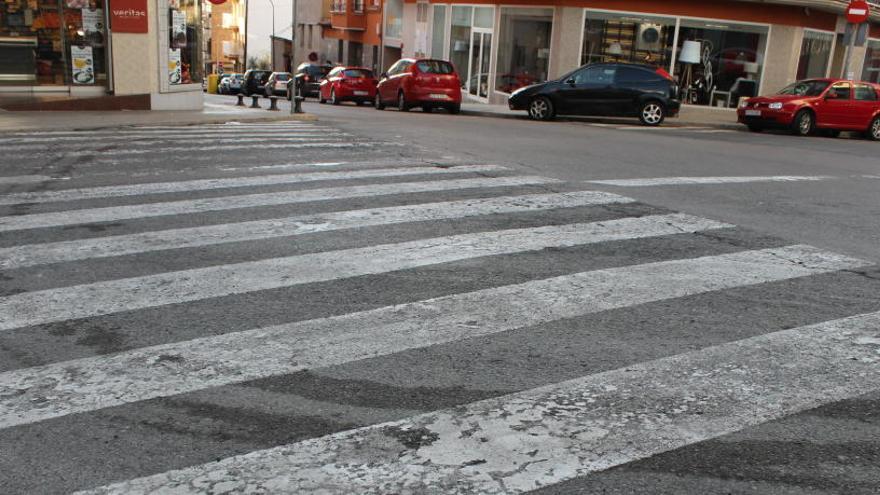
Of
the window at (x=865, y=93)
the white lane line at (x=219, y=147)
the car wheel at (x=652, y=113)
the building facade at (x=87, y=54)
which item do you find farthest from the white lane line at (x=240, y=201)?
the window at (x=865, y=93)

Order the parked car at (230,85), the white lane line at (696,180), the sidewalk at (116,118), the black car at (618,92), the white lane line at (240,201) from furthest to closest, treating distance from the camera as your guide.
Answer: the parked car at (230,85), the black car at (618,92), the sidewalk at (116,118), the white lane line at (696,180), the white lane line at (240,201)

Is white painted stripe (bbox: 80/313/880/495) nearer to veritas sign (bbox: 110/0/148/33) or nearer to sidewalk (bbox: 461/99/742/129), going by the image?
veritas sign (bbox: 110/0/148/33)

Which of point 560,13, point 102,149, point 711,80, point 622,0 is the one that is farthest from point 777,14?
point 102,149

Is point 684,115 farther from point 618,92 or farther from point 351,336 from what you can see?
point 351,336

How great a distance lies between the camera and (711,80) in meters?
29.0

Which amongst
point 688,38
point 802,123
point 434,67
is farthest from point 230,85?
point 802,123

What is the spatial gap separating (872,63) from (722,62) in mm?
9960

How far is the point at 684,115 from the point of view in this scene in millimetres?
27219

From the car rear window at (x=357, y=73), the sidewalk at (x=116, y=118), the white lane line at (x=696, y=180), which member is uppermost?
the car rear window at (x=357, y=73)

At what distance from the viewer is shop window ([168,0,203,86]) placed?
63.4ft

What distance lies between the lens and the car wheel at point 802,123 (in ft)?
73.7

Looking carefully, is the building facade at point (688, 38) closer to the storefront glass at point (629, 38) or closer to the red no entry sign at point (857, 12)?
the storefront glass at point (629, 38)

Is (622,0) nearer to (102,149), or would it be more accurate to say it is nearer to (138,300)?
(102,149)

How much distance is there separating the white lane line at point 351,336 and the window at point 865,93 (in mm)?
19625
